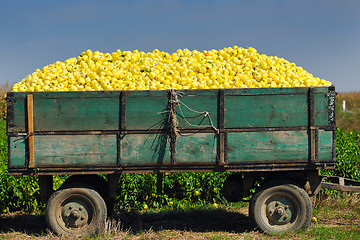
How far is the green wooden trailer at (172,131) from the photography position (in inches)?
218

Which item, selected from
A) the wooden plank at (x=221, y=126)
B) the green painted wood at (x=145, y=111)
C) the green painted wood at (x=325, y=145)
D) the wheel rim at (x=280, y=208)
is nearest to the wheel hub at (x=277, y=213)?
the wheel rim at (x=280, y=208)

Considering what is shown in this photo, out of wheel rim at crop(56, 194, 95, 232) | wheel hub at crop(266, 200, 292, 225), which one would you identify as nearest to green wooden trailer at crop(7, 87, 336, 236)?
wheel rim at crop(56, 194, 95, 232)

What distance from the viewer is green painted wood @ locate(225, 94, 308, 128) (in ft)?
18.2

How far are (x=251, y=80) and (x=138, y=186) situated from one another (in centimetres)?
304

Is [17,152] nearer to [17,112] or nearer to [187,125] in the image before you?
[17,112]

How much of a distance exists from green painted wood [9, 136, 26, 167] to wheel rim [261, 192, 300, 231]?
11.8ft

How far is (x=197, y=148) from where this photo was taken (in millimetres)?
5562

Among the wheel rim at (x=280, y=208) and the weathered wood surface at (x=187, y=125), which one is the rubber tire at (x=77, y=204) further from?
the wheel rim at (x=280, y=208)

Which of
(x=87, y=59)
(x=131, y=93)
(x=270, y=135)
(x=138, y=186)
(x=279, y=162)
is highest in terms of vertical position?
(x=87, y=59)

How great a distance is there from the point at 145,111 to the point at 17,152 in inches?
76.7

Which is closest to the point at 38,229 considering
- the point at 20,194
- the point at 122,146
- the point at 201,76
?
the point at 20,194

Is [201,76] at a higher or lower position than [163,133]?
higher

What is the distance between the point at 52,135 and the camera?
5.62m

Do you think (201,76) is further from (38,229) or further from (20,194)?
(20,194)
